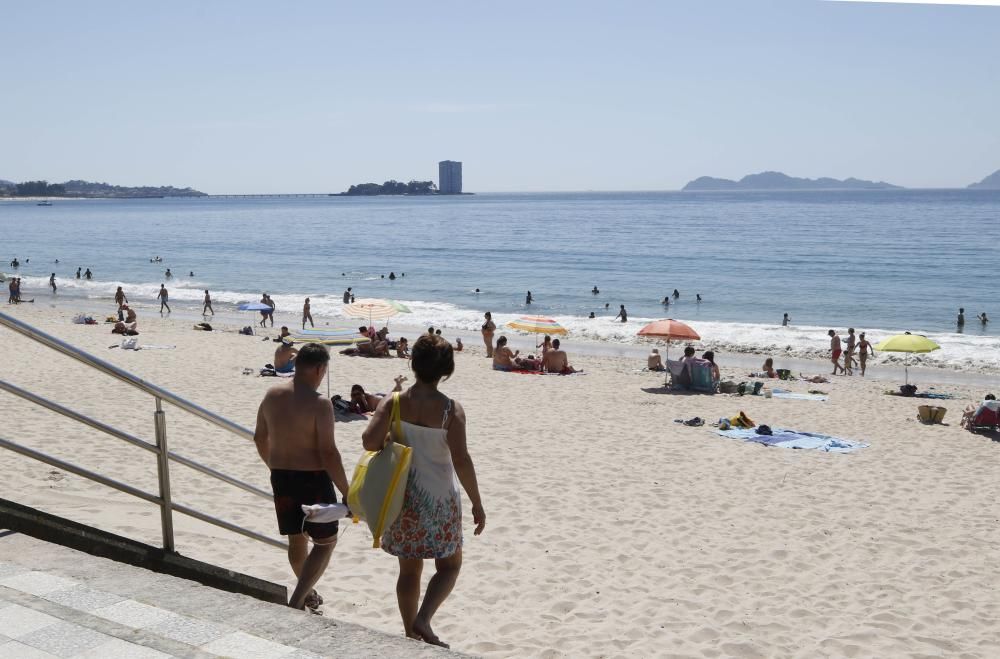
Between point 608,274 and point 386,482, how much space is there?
47167 mm

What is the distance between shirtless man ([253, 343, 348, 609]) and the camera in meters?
3.77

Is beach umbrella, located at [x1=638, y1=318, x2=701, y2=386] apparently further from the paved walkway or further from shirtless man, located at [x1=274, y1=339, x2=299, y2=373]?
the paved walkway

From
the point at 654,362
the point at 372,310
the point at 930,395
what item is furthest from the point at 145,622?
the point at 930,395

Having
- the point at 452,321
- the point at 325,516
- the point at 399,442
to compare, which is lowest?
the point at 452,321

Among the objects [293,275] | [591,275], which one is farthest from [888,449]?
[293,275]

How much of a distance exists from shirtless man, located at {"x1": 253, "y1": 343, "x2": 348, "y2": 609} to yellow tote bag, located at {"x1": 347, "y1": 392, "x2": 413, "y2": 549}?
1.28ft

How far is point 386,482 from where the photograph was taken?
336 centimetres

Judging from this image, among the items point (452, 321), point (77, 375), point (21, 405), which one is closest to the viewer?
point (21, 405)

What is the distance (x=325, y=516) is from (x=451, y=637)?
1.77 meters

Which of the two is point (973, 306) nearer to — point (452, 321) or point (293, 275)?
point (452, 321)

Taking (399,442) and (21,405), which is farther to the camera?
(21,405)

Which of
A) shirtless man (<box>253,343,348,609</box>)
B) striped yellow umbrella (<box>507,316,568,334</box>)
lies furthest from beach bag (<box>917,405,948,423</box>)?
shirtless man (<box>253,343,348,609</box>)

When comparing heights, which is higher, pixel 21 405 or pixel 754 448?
pixel 21 405

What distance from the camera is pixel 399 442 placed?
342 cm
